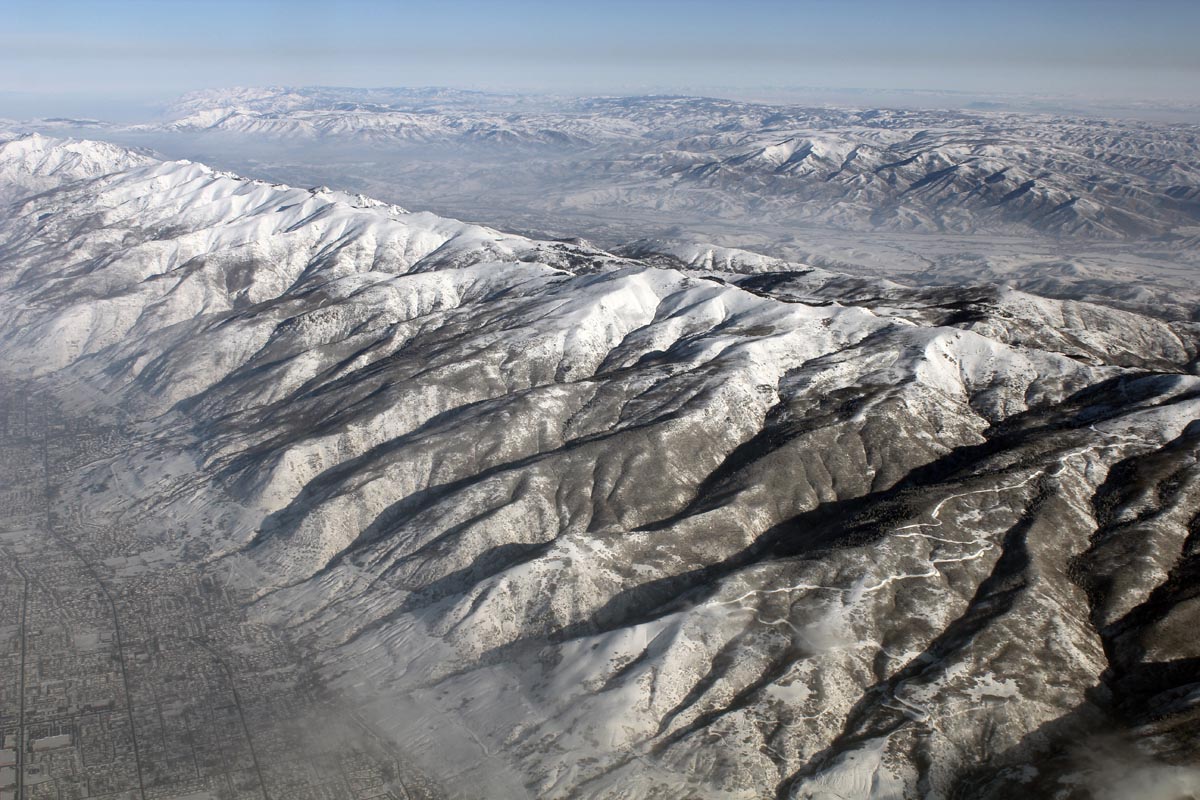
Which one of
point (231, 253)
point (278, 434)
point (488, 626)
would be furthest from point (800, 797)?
point (231, 253)

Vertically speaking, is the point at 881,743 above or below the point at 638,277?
below

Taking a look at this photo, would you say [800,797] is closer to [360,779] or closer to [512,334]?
[360,779]

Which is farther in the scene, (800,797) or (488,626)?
(488,626)

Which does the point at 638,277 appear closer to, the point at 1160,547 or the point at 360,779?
the point at 1160,547

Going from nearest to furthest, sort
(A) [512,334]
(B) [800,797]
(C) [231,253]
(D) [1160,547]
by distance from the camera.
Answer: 1. (B) [800,797]
2. (D) [1160,547]
3. (A) [512,334]
4. (C) [231,253]

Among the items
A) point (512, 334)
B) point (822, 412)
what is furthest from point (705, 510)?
point (512, 334)

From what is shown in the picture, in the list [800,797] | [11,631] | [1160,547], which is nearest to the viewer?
[800,797]

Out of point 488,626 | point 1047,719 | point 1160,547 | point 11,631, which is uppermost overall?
point 1160,547
